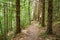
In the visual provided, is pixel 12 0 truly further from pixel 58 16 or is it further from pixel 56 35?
pixel 56 35

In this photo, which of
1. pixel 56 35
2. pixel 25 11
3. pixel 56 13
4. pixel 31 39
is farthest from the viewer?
pixel 25 11

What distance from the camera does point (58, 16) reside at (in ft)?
48.5

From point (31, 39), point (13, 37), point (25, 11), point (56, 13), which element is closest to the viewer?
point (31, 39)

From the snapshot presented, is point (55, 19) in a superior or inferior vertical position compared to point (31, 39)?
superior

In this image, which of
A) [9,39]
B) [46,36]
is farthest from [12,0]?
[46,36]

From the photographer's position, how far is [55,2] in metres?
15.1

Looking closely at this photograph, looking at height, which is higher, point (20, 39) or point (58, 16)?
point (58, 16)

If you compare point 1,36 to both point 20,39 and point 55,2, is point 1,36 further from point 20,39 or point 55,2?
point 55,2

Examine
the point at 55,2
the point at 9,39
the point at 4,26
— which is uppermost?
the point at 55,2

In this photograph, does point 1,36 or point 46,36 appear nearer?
point 46,36

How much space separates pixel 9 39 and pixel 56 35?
3.81 m

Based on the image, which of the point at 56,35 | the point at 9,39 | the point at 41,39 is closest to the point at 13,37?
the point at 9,39

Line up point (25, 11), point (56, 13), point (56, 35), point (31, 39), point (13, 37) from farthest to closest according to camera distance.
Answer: point (25, 11)
point (56, 13)
point (13, 37)
point (31, 39)
point (56, 35)

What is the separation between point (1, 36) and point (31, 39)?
2.41 m
